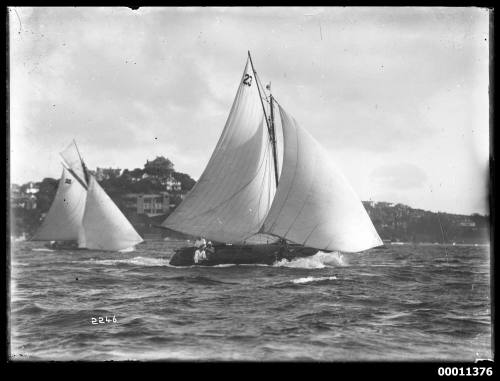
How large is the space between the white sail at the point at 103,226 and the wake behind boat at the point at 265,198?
10.5 meters

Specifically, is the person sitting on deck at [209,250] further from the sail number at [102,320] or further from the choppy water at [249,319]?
the sail number at [102,320]

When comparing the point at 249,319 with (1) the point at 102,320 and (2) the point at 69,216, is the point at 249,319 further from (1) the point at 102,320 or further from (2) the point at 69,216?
(2) the point at 69,216

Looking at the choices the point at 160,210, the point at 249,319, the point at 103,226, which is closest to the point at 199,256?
the point at 103,226

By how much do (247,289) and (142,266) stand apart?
9753 mm

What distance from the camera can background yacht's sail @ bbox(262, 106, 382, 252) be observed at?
75.4ft

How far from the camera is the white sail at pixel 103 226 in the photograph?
38.3 metres

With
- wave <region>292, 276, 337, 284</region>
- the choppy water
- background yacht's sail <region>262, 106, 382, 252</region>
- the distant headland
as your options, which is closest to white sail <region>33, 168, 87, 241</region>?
the distant headland

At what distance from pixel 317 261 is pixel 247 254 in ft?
11.3

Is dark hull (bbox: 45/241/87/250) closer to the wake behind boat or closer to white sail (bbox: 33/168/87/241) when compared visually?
white sail (bbox: 33/168/87/241)

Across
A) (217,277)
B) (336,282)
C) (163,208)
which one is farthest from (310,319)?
(163,208)

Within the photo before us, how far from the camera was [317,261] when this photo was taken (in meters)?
28.4

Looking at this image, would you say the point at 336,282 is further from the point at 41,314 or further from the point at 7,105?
the point at 7,105

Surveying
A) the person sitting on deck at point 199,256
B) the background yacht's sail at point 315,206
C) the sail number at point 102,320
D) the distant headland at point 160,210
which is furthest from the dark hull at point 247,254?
Answer: the sail number at point 102,320

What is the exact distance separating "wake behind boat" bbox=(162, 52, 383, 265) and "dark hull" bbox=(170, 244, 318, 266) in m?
0.05
